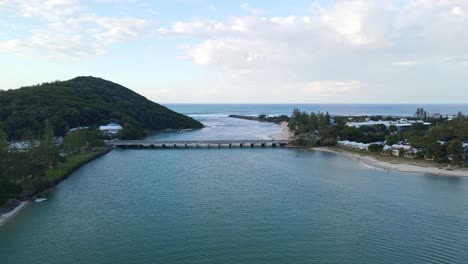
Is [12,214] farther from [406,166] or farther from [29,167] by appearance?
[406,166]

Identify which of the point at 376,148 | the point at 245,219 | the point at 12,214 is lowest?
the point at 245,219

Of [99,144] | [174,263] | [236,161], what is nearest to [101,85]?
[99,144]

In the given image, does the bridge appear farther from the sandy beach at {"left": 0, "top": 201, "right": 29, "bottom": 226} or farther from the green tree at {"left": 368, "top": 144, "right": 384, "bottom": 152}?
the sandy beach at {"left": 0, "top": 201, "right": 29, "bottom": 226}

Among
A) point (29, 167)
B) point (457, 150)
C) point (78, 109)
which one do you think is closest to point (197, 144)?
point (78, 109)

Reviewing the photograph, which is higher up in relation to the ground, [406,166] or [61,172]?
[61,172]

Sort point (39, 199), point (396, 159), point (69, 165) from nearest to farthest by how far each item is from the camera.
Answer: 1. point (39, 199)
2. point (69, 165)
3. point (396, 159)

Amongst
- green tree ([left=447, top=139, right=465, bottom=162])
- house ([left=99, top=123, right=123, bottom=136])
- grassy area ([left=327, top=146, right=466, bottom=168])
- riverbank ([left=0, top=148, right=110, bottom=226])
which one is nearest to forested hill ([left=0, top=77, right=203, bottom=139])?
house ([left=99, top=123, right=123, bottom=136])

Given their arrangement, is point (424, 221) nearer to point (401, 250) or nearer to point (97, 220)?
point (401, 250)
